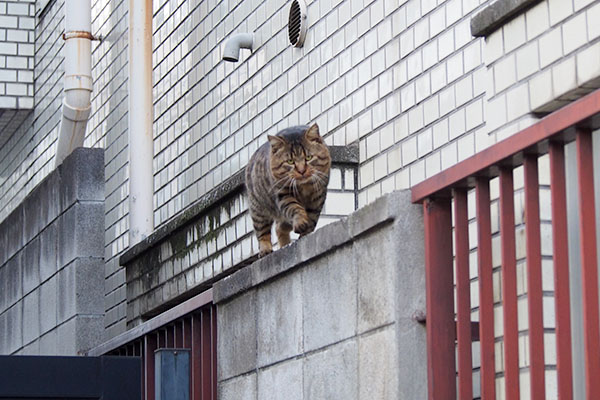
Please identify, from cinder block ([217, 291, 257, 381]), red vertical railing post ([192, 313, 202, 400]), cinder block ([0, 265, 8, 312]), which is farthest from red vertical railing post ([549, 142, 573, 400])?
cinder block ([0, 265, 8, 312])

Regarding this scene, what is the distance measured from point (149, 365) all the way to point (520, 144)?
368cm

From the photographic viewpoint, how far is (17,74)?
14859mm

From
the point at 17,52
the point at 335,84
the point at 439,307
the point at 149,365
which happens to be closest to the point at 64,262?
the point at 17,52

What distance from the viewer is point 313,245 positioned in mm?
4613

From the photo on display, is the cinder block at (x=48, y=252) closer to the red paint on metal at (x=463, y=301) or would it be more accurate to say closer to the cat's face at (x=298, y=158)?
the cat's face at (x=298, y=158)

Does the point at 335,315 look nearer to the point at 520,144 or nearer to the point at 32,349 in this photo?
the point at 520,144

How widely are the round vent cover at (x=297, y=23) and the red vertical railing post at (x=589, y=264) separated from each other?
5232 millimetres

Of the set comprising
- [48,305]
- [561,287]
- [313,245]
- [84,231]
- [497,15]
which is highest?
[84,231]

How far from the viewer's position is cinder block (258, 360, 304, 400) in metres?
4.71

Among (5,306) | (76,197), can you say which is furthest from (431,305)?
(5,306)

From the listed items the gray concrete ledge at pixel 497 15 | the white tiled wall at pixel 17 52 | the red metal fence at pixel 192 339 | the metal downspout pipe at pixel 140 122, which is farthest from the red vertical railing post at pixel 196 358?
the white tiled wall at pixel 17 52

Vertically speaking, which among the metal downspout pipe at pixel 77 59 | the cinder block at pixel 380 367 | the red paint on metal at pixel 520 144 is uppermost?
the metal downspout pipe at pixel 77 59

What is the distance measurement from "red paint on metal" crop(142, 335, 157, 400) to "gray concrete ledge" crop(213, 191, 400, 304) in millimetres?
1069

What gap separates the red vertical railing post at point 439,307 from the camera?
379 centimetres
